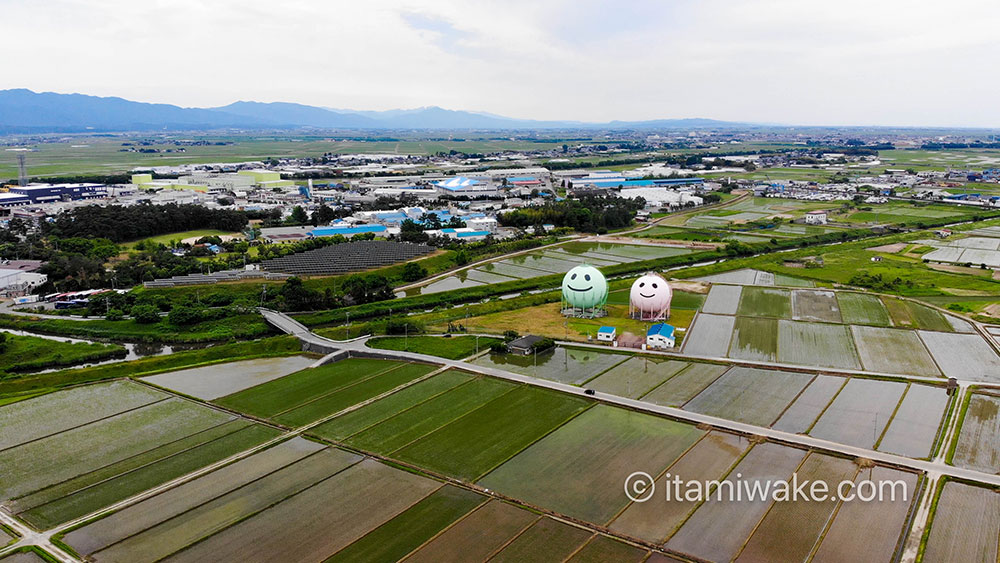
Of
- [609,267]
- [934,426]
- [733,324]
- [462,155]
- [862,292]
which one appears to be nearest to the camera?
[934,426]

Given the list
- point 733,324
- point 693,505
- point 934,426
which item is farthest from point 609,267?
A: point 693,505

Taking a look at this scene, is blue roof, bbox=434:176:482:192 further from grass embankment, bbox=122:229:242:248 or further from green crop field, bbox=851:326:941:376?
green crop field, bbox=851:326:941:376

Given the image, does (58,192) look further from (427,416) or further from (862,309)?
(862,309)

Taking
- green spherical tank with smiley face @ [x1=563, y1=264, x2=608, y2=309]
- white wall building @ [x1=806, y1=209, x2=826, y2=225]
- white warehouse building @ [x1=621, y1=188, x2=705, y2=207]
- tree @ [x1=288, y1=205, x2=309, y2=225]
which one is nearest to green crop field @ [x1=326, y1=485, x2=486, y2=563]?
green spherical tank with smiley face @ [x1=563, y1=264, x2=608, y2=309]

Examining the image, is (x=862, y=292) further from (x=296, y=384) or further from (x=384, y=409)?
(x=296, y=384)

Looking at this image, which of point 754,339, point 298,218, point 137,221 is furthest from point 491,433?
point 137,221
